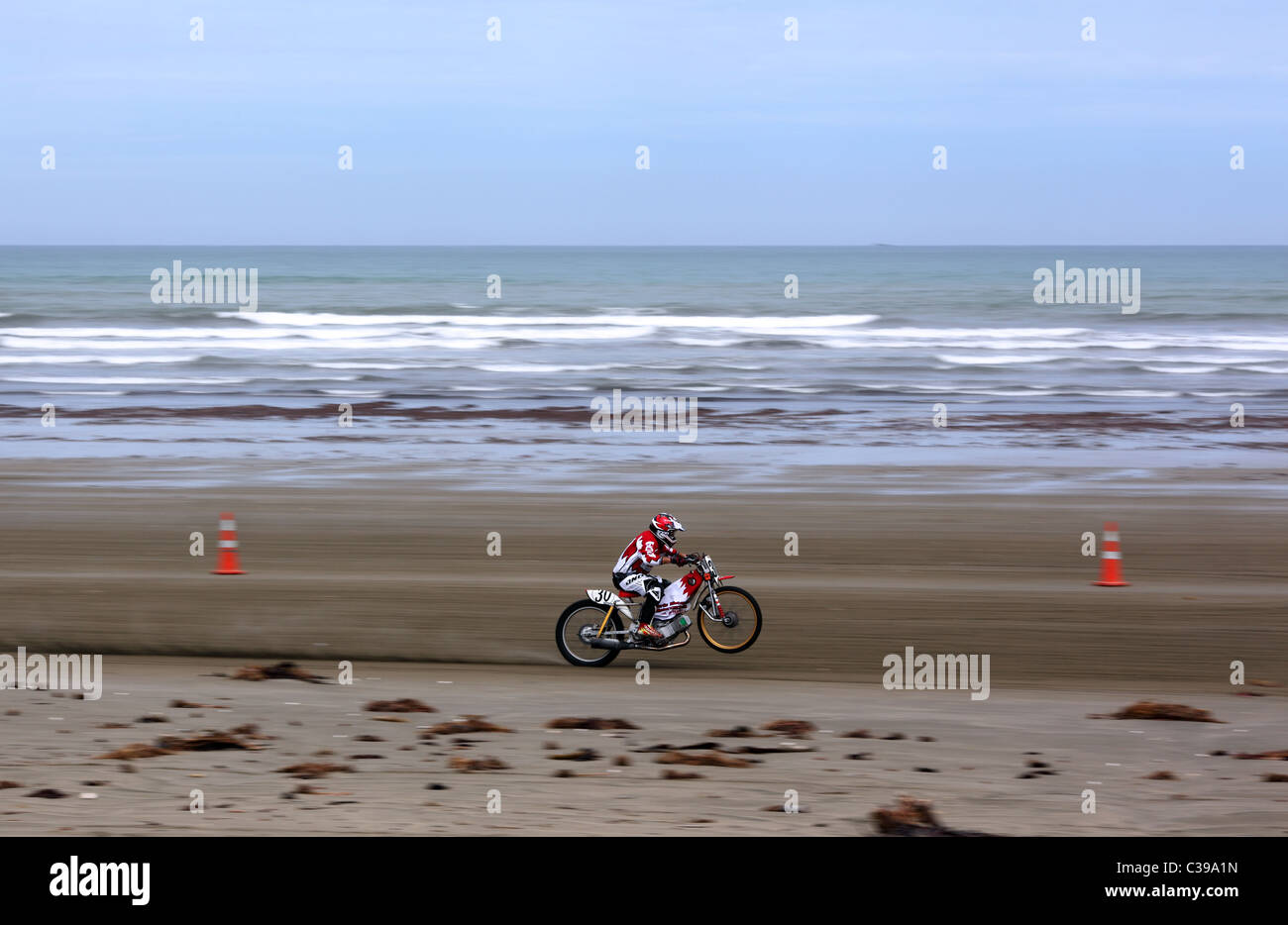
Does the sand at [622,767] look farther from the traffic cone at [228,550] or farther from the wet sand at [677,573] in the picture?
the traffic cone at [228,550]

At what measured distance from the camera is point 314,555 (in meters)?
14.2

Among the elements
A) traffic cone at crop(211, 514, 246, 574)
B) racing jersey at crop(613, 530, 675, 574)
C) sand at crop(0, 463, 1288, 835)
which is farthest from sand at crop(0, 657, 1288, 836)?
traffic cone at crop(211, 514, 246, 574)

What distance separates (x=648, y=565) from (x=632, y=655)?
0.92 meters

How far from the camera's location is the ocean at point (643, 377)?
23.1 metres

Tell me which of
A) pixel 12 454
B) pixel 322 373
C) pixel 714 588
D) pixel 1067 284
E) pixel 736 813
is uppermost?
pixel 1067 284

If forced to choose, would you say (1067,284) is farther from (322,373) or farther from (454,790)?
(454,790)

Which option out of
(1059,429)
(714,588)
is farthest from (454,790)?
A: (1059,429)

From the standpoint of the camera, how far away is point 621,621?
10.1 metres

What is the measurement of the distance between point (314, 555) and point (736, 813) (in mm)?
8722

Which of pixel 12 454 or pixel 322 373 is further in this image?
pixel 322 373

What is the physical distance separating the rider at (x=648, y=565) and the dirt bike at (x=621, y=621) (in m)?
0.06

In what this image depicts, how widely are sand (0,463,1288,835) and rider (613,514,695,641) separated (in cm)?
45

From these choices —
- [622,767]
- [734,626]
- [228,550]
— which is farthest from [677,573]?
[622,767]

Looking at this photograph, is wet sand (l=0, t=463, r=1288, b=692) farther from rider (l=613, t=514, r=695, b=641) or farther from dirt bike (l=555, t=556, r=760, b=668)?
rider (l=613, t=514, r=695, b=641)
